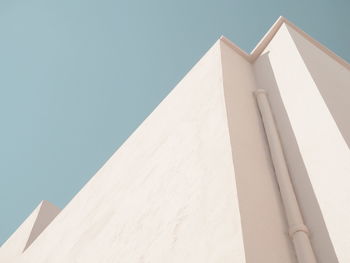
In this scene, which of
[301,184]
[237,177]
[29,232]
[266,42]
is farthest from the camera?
[29,232]

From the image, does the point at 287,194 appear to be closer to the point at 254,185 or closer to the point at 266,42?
the point at 254,185

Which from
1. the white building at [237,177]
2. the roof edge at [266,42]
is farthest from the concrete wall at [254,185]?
the roof edge at [266,42]

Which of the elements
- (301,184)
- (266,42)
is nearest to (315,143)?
(301,184)

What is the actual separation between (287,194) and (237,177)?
0.25 metres

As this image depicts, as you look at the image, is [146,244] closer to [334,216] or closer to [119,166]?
[334,216]

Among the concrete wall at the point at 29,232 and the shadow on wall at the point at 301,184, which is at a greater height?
the concrete wall at the point at 29,232

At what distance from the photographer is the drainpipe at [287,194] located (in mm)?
1309

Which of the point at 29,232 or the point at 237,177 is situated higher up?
the point at 29,232

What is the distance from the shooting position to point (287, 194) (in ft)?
5.23

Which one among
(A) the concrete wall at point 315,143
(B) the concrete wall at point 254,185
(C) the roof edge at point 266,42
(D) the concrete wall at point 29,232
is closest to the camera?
(B) the concrete wall at point 254,185

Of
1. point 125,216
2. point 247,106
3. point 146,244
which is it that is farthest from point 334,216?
point 125,216

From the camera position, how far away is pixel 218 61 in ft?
9.21

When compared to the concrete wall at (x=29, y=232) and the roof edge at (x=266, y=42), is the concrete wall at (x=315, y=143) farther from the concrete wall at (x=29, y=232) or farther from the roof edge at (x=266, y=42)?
the concrete wall at (x=29, y=232)

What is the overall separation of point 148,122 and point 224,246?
2384mm
